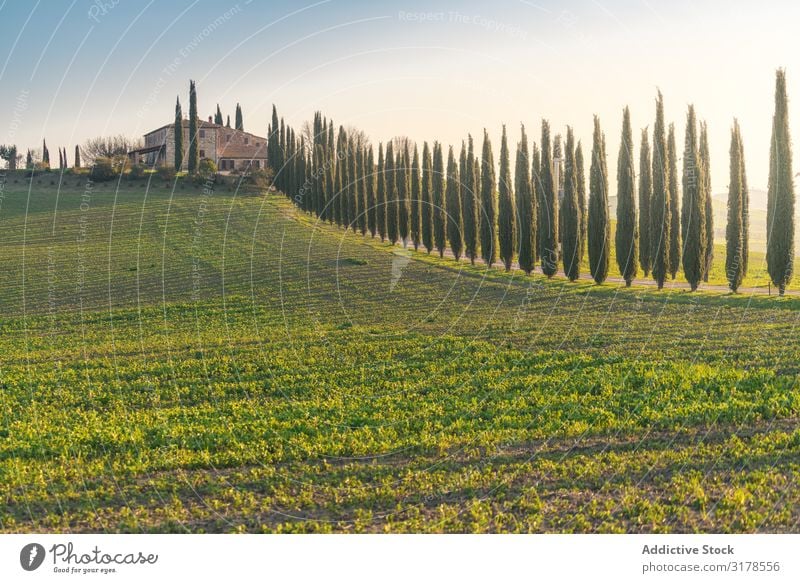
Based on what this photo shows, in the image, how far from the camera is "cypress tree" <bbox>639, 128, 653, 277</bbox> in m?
41.2

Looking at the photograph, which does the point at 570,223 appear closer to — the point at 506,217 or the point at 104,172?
the point at 506,217

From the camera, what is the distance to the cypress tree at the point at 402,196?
5875 cm

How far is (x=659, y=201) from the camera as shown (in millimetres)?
40938

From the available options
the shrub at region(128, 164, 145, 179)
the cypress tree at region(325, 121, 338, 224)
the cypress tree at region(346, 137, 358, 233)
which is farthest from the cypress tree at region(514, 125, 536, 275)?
the shrub at region(128, 164, 145, 179)

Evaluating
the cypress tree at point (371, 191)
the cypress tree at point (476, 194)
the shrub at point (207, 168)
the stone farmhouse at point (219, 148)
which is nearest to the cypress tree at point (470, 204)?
the cypress tree at point (476, 194)

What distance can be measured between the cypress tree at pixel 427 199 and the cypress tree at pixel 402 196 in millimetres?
1363

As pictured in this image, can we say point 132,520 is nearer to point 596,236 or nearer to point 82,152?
point 596,236

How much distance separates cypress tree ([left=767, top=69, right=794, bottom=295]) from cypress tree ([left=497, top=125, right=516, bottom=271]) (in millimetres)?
15326

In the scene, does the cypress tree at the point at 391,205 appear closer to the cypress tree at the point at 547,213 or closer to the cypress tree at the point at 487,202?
the cypress tree at the point at 487,202

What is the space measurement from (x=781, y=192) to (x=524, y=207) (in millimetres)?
14812

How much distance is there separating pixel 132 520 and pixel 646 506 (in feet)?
23.8

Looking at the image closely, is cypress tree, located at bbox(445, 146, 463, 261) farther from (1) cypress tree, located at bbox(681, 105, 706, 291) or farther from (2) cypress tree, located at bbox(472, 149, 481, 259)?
(1) cypress tree, located at bbox(681, 105, 706, 291)

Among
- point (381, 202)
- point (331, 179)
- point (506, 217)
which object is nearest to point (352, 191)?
point (331, 179)

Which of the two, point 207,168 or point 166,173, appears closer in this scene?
point 207,168
